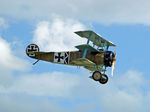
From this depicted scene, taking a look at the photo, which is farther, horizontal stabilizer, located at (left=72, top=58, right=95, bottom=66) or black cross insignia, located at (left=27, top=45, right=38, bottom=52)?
black cross insignia, located at (left=27, top=45, right=38, bottom=52)

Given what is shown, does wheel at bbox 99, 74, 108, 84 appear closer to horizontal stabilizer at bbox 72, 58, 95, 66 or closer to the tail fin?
horizontal stabilizer at bbox 72, 58, 95, 66

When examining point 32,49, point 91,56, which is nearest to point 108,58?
point 91,56

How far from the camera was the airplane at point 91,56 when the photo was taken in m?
24.5

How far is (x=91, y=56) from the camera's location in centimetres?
2539

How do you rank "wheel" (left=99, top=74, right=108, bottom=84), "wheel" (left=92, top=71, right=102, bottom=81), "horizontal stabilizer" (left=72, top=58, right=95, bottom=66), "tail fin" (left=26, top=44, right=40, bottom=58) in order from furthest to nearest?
"tail fin" (left=26, top=44, right=40, bottom=58) < "wheel" (left=99, top=74, right=108, bottom=84) < "wheel" (left=92, top=71, right=102, bottom=81) < "horizontal stabilizer" (left=72, top=58, right=95, bottom=66)

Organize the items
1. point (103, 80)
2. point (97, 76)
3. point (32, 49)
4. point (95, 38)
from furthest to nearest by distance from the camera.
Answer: point (32, 49), point (103, 80), point (95, 38), point (97, 76)

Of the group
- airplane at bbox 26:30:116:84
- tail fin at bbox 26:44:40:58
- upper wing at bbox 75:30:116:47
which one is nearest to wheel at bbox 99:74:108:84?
airplane at bbox 26:30:116:84

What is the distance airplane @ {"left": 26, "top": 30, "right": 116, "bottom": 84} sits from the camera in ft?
80.4

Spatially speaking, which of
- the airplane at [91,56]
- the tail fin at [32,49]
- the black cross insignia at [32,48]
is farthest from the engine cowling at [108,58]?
the black cross insignia at [32,48]

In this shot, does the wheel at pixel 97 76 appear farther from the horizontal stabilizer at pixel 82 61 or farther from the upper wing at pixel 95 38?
the upper wing at pixel 95 38

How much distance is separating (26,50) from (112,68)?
7896mm

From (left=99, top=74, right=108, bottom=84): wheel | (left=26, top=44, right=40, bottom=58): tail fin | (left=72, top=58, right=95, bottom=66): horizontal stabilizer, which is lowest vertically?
(left=99, top=74, right=108, bottom=84): wheel

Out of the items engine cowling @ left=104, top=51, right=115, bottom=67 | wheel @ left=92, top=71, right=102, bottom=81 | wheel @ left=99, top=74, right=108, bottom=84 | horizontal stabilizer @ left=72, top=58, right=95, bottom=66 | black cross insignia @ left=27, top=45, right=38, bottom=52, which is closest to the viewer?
horizontal stabilizer @ left=72, top=58, right=95, bottom=66

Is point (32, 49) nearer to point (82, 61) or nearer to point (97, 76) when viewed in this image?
point (82, 61)
